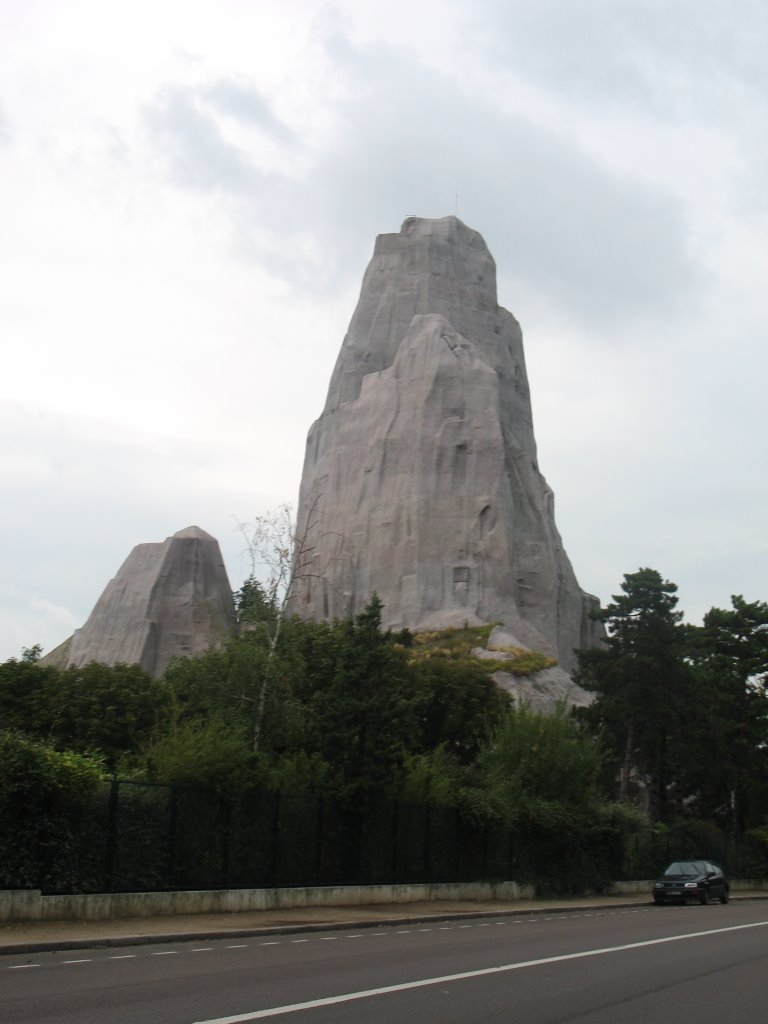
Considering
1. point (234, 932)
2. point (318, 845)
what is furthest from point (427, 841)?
point (234, 932)

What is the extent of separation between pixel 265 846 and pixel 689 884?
47.0ft

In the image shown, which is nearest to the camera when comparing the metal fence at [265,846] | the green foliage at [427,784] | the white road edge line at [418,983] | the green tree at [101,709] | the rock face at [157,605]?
the white road edge line at [418,983]

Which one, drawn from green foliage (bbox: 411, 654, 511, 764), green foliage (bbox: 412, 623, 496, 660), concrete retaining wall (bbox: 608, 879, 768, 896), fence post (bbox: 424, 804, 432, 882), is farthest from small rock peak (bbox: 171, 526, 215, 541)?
fence post (bbox: 424, 804, 432, 882)

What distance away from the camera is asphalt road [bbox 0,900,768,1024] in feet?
29.8

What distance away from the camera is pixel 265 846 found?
74.1 feet

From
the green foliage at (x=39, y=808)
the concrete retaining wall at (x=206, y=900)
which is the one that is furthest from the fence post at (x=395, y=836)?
the green foliage at (x=39, y=808)

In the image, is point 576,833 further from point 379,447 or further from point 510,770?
point 379,447

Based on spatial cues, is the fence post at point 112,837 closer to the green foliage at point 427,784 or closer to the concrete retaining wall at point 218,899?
the concrete retaining wall at point 218,899

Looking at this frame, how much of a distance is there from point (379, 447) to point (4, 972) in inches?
3259

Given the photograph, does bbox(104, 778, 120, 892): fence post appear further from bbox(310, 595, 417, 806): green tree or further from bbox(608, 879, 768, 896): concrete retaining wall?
bbox(608, 879, 768, 896): concrete retaining wall

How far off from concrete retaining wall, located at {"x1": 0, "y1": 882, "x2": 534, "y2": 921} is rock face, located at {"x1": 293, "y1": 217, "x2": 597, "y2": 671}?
169 feet

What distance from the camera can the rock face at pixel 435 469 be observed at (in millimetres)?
86312

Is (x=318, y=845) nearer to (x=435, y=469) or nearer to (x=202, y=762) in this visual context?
(x=202, y=762)

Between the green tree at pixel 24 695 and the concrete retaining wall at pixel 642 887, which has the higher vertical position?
the green tree at pixel 24 695
